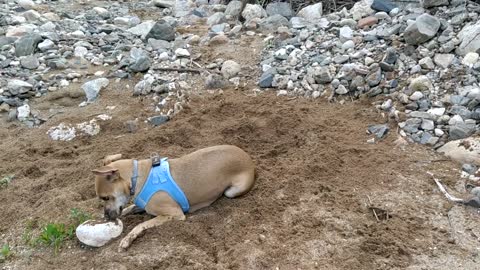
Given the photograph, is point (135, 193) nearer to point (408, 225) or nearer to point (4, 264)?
point (4, 264)

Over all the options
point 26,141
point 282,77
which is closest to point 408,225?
point 282,77

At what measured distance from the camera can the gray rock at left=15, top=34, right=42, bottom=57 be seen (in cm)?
872

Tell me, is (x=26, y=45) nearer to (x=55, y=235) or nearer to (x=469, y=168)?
(x=55, y=235)

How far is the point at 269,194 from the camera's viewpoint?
17.2 ft

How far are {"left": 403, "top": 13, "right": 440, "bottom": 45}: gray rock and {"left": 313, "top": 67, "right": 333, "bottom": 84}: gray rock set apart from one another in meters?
1.04

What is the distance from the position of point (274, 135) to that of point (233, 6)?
13.9 ft

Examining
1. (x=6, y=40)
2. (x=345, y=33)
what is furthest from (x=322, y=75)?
(x=6, y=40)

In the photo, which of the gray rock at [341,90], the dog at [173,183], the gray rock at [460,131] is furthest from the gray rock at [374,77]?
the dog at [173,183]

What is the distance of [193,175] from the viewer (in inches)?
205

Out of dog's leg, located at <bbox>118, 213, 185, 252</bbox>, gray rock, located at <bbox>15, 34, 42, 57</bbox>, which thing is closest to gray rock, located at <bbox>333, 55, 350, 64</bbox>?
dog's leg, located at <bbox>118, 213, 185, 252</bbox>

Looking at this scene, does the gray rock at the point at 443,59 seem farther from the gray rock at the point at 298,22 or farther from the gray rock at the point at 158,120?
the gray rock at the point at 158,120

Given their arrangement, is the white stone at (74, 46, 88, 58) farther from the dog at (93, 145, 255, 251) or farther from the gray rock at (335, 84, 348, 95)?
the gray rock at (335, 84, 348, 95)

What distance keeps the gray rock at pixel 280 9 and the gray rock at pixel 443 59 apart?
3076 millimetres

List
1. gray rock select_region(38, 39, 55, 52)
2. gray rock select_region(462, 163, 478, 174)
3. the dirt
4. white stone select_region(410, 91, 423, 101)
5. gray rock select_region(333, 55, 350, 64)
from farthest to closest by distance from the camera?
gray rock select_region(38, 39, 55, 52), gray rock select_region(333, 55, 350, 64), white stone select_region(410, 91, 423, 101), gray rock select_region(462, 163, 478, 174), the dirt
